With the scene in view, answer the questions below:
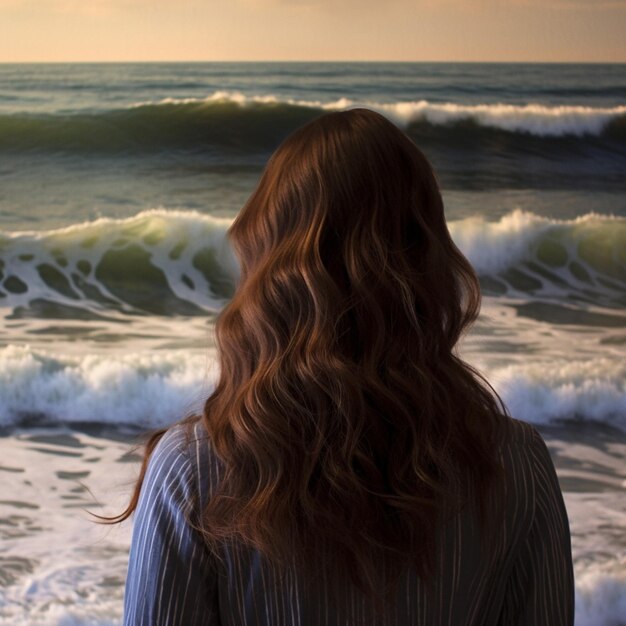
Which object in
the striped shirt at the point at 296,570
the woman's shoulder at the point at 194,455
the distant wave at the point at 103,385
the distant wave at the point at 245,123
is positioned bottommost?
the distant wave at the point at 103,385

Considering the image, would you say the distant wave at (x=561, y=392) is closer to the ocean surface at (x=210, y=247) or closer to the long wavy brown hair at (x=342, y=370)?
the ocean surface at (x=210, y=247)

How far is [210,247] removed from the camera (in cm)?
252

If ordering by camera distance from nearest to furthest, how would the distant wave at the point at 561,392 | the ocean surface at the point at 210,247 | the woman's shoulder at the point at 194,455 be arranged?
1. the woman's shoulder at the point at 194,455
2. the ocean surface at the point at 210,247
3. the distant wave at the point at 561,392

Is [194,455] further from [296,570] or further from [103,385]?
[103,385]

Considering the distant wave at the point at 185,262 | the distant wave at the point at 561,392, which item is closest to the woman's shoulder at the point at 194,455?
the distant wave at the point at 185,262

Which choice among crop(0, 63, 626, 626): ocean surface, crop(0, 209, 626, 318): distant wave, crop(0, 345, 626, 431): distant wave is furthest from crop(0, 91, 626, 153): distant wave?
crop(0, 345, 626, 431): distant wave

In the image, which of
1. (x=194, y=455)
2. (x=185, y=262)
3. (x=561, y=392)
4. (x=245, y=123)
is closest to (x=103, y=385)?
(x=185, y=262)

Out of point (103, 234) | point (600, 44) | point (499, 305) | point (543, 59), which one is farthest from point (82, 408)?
point (600, 44)

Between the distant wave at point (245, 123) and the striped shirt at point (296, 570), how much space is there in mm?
1750

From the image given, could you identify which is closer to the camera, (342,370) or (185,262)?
(342,370)

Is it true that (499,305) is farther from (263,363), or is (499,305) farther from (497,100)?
(263,363)

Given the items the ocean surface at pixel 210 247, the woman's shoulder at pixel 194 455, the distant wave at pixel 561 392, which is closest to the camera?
the woman's shoulder at pixel 194 455

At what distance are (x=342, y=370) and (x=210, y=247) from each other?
1738mm

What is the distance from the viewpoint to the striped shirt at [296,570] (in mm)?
822
